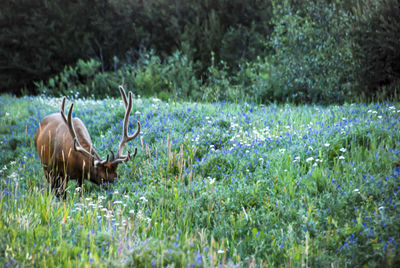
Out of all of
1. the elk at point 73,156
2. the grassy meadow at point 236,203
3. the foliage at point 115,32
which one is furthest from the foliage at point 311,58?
the elk at point 73,156

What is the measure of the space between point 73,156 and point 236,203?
2720mm

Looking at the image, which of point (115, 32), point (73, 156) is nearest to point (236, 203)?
→ point (73, 156)

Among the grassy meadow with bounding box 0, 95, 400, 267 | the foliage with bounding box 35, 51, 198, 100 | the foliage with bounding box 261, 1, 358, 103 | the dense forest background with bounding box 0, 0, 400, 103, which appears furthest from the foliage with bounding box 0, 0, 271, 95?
the grassy meadow with bounding box 0, 95, 400, 267

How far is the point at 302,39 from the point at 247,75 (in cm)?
317

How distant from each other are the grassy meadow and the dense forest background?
4.86 metres

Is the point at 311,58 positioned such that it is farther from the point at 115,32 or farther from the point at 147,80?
the point at 115,32

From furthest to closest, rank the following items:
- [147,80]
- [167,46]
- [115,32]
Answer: [115,32]
[167,46]
[147,80]

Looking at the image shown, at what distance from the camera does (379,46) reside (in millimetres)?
8883

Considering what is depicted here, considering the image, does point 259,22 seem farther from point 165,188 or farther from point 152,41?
point 165,188

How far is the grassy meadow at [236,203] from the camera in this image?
11.8 feet

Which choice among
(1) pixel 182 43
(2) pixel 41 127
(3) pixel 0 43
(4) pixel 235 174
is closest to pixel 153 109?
(2) pixel 41 127

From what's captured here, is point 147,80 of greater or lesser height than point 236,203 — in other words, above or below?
above

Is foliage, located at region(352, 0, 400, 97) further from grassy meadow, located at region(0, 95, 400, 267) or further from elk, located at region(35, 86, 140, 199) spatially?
elk, located at region(35, 86, 140, 199)

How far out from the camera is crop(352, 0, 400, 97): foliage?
28.2 feet
